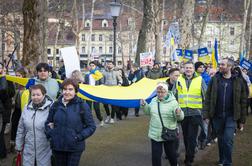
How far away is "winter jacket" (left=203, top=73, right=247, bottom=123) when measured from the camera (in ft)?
23.5

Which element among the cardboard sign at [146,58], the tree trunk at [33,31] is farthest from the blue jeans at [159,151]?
the cardboard sign at [146,58]

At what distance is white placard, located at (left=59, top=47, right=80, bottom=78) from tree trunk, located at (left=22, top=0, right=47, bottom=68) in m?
1.63

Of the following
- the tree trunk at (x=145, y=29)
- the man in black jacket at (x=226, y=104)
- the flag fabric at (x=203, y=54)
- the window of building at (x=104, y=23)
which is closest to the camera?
the man in black jacket at (x=226, y=104)

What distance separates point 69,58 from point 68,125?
3.60m

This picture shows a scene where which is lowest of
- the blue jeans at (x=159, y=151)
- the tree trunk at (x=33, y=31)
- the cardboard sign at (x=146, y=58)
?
the blue jeans at (x=159, y=151)

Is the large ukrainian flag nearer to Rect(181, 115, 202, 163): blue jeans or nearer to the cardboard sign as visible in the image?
Rect(181, 115, 202, 163): blue jeans

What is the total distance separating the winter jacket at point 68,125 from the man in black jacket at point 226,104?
2.63 metres

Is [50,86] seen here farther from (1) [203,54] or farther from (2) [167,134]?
(1) [203,54]

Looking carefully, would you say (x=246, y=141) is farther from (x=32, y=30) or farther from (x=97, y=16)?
(x=97, y=16)

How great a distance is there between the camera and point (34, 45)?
33.9 ft

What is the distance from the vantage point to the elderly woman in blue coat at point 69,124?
17.8 ft

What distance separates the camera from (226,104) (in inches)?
287

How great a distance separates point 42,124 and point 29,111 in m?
0.23

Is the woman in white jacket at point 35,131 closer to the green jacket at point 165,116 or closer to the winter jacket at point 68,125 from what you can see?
the winter jacket at point 68,125
